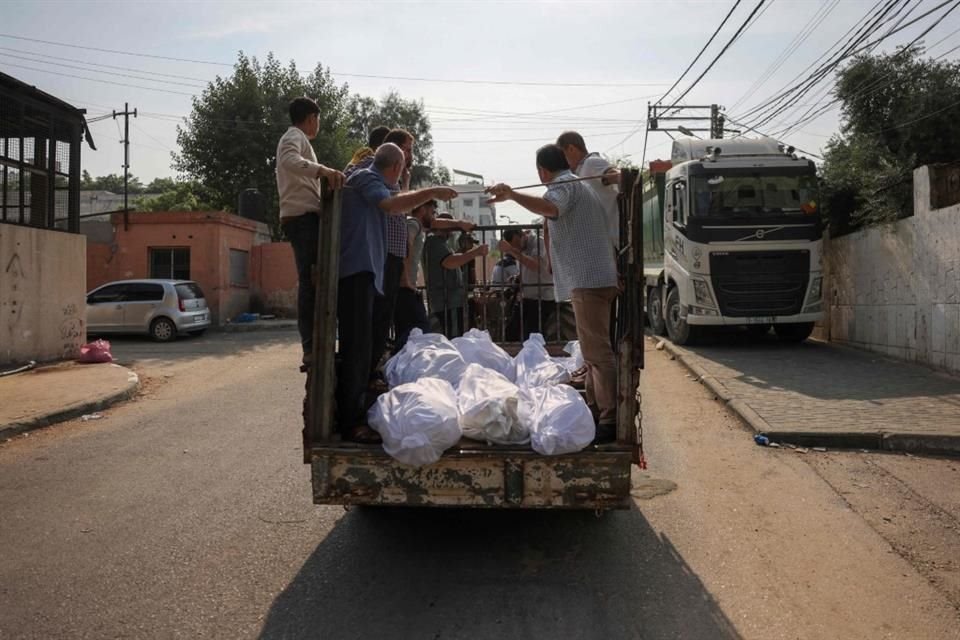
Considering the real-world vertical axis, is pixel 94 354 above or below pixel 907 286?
below

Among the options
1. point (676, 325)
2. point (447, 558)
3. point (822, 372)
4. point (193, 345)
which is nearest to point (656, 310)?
point (676, 325)

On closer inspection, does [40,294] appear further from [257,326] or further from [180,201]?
[180,201]

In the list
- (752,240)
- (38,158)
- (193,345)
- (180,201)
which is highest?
(180,201)

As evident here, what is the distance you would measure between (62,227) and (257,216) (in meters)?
12.0

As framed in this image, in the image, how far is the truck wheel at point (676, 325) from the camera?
44.7ft

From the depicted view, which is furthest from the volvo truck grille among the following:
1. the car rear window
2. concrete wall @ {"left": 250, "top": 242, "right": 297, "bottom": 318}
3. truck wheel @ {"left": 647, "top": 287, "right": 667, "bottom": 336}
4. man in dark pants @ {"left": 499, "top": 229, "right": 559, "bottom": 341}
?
concrete wall @ {"left": 250, "top": 242, "right": 297, "bottom": 318}

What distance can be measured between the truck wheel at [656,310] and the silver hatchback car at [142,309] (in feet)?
36.3

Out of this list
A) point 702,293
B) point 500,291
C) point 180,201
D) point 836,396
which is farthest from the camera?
point 180,201

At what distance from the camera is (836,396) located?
8547 millimetres

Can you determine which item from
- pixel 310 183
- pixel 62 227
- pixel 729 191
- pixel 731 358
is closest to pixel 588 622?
pixel 310 183

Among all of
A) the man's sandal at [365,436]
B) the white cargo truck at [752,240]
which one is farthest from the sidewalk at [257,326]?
the man's sandal at [365,436]

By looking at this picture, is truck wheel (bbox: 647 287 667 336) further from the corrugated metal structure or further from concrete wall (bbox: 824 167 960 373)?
the corrugated metal structure

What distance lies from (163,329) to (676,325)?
39.8 ft

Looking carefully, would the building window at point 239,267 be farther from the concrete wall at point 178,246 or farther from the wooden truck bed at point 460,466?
the wooden truck bed at point 460,466
